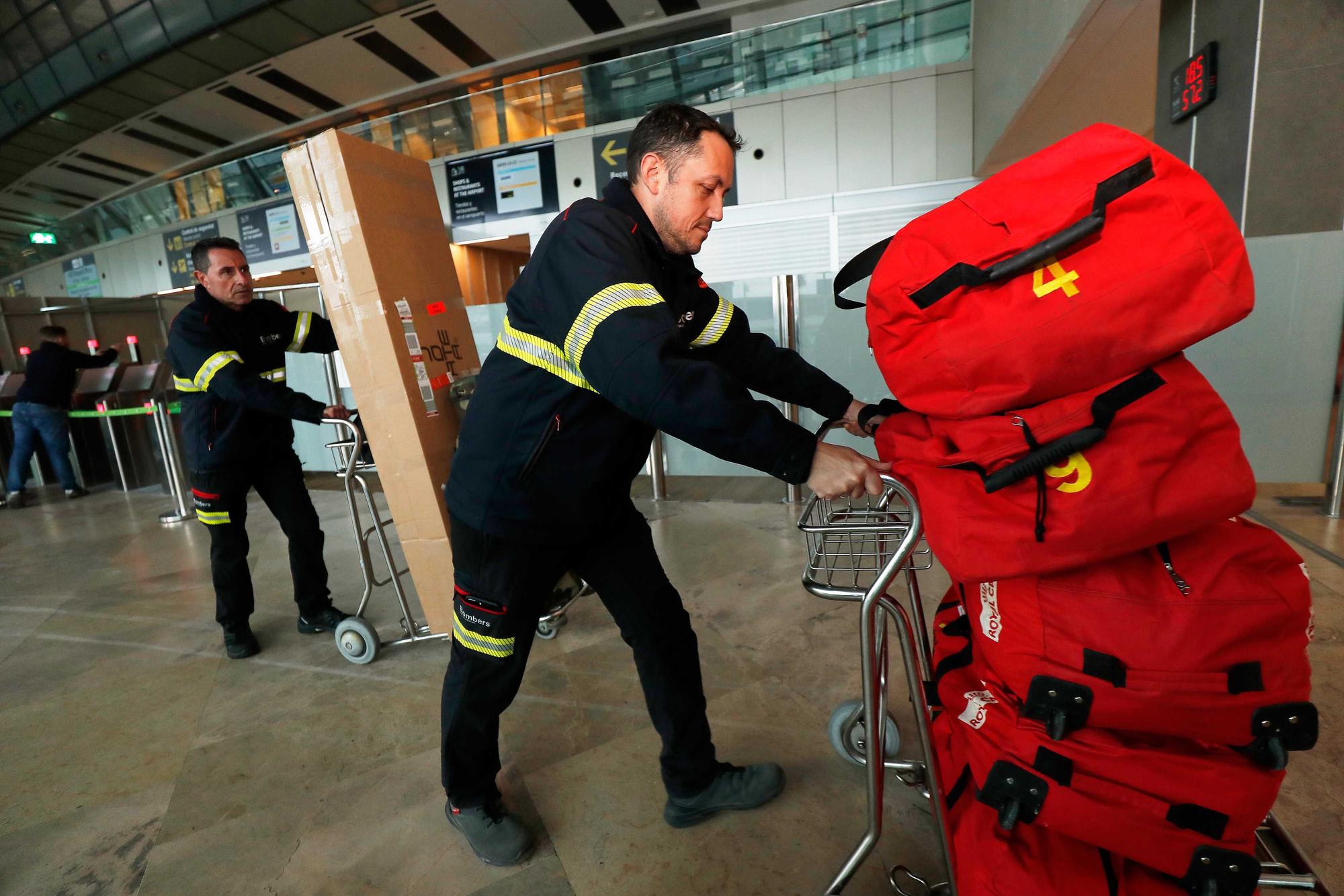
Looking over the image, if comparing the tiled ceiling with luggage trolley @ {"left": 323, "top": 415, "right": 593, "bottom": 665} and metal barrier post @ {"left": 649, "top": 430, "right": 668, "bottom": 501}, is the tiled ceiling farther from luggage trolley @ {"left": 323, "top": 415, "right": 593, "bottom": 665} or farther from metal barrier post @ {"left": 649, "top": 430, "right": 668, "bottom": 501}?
luggage trolley @ {"left": 323, "top": 415, "right": 593, "bottom": 665}

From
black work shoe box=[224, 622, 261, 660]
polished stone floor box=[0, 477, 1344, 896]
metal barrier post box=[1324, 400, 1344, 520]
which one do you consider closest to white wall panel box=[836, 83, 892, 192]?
metal barrier post box=[1324, 400, 1344, 520]

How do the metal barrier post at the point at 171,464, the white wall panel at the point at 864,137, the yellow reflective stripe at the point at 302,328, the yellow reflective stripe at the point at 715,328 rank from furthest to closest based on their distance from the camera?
the white wall panel at the point at 864,137, the metal barrier post at the point at 171,464, the yellow reflective stripe at the point at 302,328, the yellow reflective stripe at the point at 715,328

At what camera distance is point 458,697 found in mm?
1549

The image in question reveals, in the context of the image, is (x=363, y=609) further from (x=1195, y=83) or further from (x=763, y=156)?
(x=763, y=156)

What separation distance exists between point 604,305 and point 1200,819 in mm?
1275

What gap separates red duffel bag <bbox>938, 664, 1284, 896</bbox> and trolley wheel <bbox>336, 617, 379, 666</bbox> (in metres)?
2.35

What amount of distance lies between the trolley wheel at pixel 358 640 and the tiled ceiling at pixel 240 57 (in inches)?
372

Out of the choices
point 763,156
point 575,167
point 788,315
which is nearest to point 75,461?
point 575,167

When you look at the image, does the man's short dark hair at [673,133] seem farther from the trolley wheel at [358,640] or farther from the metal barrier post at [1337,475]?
the metal barrier post at [1337,475]

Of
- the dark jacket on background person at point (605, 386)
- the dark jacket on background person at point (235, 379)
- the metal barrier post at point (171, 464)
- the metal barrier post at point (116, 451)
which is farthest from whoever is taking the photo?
the metal barrier post at point (116, 451)

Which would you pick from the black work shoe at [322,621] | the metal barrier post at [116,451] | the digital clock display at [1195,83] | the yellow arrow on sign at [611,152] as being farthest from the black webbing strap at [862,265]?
the metal barrier post at [116,451]

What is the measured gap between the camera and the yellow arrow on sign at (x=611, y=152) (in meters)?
7.72

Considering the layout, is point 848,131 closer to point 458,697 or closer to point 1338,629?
point 1338,629

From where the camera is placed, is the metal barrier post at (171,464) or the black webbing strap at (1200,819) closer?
the black webbing strap at (1200,819)
